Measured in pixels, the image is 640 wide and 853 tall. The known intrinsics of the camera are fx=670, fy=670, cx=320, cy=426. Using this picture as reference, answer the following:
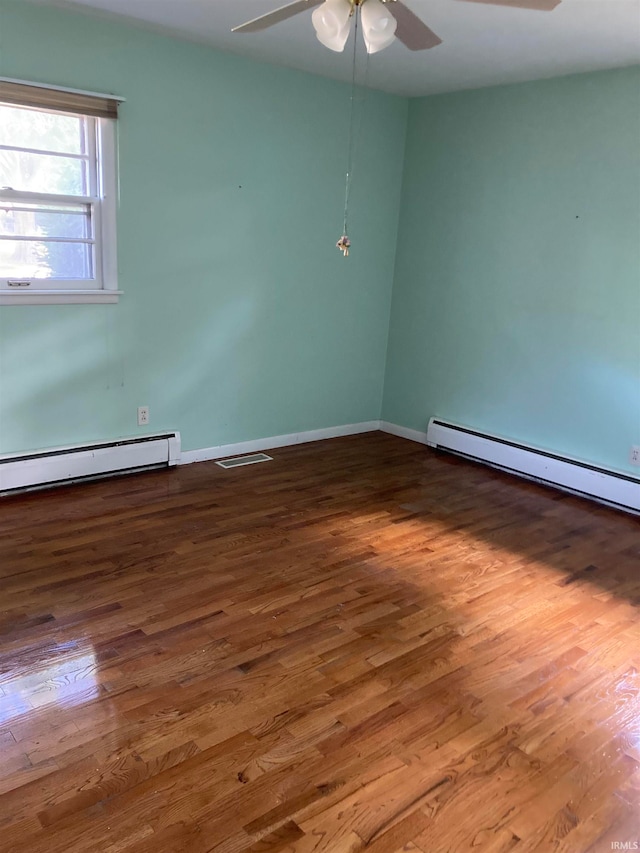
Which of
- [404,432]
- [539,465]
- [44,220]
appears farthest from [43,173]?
[539,465]

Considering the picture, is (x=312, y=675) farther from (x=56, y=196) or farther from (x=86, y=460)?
(x=56, y=196)

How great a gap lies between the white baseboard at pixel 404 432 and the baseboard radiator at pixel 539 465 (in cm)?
13

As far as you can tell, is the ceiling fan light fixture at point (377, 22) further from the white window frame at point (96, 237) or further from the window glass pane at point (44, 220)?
the window glass pane at point (44, 220)

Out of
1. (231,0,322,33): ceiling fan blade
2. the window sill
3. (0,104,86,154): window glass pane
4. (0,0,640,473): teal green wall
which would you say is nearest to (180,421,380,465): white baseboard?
(0,0,640,473): teal green wall

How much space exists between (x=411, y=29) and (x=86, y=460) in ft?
9.08

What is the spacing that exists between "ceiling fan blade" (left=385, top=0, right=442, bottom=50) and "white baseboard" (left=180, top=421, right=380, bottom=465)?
2770mm

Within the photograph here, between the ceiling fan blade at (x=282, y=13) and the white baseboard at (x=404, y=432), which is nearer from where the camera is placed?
the ceiling fan blade at (x=282, y=13)

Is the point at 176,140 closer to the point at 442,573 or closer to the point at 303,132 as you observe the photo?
the point at 303,132

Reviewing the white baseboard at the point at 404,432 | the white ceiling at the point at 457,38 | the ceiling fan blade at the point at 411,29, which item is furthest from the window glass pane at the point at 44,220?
the white baseboard at the point at 404,432

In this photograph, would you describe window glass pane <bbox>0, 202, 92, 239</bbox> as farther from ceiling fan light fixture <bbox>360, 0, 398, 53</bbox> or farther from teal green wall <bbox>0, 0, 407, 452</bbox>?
ceiling fan light fixture <bbox>360, 0, 398, 53</bbox>

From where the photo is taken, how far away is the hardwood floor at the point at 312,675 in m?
1.73

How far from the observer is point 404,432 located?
208 inches

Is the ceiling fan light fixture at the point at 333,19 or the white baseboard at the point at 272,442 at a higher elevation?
the ceiling fan light fixture at the point at 333,19

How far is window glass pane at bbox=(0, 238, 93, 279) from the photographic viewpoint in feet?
11.4
